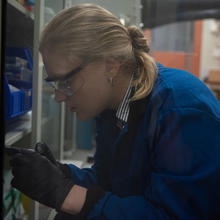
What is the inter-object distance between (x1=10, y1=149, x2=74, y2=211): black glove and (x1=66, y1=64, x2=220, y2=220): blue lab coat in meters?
0.11

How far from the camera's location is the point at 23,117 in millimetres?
1172

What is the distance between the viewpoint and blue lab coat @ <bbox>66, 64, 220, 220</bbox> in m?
0.65

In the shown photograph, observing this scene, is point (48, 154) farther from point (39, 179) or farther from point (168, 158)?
point (168, 158)

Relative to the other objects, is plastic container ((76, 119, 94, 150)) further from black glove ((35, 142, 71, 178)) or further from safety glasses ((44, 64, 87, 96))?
safety glasses ((44, 64, 87, 96))

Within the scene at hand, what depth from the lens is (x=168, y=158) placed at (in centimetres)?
67

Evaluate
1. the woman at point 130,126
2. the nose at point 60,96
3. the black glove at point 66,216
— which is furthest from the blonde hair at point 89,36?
the black glove at point 66,216

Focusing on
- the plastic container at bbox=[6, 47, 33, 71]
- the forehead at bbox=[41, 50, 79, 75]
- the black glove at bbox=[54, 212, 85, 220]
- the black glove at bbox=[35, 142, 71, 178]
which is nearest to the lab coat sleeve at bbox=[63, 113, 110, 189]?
the black glove at bbox=[35, 142, 71, 178]

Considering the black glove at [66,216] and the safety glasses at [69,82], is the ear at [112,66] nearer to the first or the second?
the safety glasses at [69,82]

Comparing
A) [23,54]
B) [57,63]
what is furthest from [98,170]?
[23,54]

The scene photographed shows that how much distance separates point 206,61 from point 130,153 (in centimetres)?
456

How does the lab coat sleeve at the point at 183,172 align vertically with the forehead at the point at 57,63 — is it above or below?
below

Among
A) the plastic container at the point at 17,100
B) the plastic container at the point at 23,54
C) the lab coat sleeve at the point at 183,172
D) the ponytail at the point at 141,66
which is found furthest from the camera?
the plastic container at the point at 23,54

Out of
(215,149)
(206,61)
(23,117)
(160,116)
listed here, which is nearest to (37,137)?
(23,117)

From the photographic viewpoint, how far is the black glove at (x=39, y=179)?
2.41ft
